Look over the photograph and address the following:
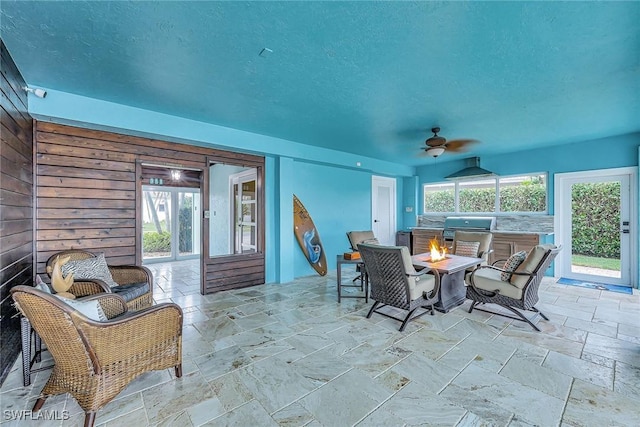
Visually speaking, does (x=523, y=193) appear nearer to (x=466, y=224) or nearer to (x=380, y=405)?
(x=466, y=224)

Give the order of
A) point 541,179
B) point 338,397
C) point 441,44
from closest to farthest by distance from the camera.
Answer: point 338,397 → point 441,44 → point 541,179

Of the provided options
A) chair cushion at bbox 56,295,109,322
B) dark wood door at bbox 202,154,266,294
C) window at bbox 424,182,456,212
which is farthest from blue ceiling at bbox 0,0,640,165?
window at bbox 424,182,456,212

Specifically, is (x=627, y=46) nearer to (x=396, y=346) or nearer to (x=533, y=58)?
(x=533, y=58)

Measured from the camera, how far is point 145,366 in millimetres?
1934

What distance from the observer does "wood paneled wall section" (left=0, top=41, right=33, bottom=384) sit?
213 cm

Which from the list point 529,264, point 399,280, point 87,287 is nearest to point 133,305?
point 87,287

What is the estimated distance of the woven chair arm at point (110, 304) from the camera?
7.20 ft

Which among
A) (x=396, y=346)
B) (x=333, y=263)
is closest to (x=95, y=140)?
(x=396, y=346)

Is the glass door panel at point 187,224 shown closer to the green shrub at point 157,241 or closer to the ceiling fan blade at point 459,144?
the green shrub at point 157,241

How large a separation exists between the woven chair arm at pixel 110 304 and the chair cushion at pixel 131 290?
1.56 ft

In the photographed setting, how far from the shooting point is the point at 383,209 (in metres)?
7.47

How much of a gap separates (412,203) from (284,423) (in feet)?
22.0

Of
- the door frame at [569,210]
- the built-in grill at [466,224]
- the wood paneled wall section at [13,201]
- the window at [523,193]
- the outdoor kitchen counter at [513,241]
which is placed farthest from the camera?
the built-in grill at [466,224]

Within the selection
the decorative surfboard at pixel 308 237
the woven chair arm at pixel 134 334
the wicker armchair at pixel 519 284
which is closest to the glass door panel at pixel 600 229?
the wicker armchair at pixel 519 284
